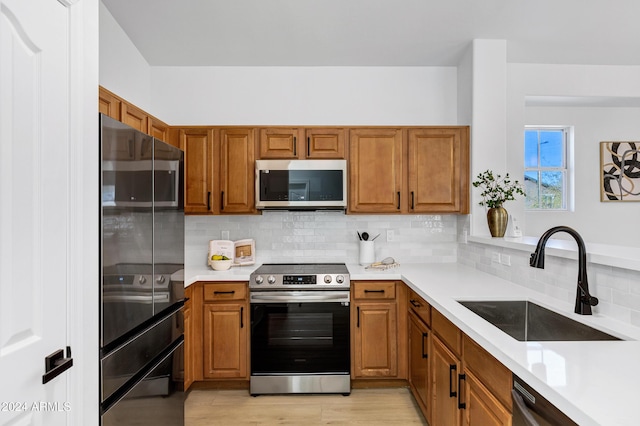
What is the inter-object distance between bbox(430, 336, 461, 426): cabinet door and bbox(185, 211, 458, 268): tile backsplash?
138 centimetres

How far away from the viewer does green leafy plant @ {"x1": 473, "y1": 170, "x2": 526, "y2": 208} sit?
2752 millimetres

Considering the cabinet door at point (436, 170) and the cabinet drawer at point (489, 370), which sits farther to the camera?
the cabinet door at point (436, 170)

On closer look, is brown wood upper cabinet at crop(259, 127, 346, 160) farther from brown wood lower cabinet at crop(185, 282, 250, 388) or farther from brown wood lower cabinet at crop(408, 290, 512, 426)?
brown wood lower cabinet at crop(408, 290, 512, 426)

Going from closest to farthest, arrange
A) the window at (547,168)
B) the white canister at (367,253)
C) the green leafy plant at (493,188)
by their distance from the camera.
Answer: the green leafy plant at (493,188), the white canister at (367,253), the window at (547,168)

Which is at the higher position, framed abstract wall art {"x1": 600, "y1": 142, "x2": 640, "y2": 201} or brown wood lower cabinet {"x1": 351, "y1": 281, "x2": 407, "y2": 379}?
framed abstract wall art {"x1": 600, "y1": 142, "x2": 640, "y2": 201}

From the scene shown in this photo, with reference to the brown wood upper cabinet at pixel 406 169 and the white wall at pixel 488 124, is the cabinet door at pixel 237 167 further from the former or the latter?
the white wall at pixel 488 124

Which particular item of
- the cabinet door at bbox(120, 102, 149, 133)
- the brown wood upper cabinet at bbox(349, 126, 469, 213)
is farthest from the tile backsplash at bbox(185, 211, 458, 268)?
the cabinet door at bbox(120, 102, 149, 133)

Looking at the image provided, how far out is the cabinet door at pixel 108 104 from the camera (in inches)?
81.9

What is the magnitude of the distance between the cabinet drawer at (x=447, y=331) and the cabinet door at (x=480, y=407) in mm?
140

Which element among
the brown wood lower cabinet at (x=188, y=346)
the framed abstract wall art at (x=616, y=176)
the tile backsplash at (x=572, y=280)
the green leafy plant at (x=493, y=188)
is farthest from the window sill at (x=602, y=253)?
the framed abstract wall art at (x=616, y=176)

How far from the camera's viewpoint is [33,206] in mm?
1059

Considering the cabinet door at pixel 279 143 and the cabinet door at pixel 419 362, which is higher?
the cabinet door at pixel 279 143

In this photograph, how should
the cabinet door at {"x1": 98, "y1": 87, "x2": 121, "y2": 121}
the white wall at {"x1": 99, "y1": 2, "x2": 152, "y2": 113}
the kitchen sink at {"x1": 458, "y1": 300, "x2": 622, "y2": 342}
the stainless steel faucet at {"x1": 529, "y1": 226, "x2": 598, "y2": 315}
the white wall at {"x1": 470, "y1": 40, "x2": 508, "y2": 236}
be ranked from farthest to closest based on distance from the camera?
the white wall at {"x1": 470, "y1": 40, "x2": 508, "y2": 236} < the white wall at {"x1": 99, "y1": 2, "x2": 152, "y2": 113} < the cabinet door at {"x1": 98, "y1": 87, "x2": 121, "y2": 121} < the kitchen sink at {"x1": 458, "y1": 300, "x2": 622, "y2": 342} < the stainless steel faucet at {"x1": 529, "y1": 226, "x2": 598, "y2": 315}

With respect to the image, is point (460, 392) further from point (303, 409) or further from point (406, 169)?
point (406, 169)
